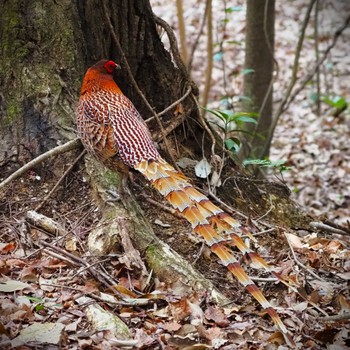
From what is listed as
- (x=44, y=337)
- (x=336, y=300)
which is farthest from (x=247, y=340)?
(x=44, y=337)

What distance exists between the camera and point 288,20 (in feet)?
49.2

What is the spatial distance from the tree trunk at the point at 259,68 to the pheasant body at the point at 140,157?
11.7ft

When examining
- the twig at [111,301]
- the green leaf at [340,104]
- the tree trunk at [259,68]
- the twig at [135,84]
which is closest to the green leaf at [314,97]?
the green leaf at [340,104]

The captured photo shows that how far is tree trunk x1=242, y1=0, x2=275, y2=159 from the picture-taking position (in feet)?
26.3

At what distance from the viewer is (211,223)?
11.9 ft

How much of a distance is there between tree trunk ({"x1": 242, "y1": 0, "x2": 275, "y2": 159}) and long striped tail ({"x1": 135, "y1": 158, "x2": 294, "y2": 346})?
4.16 m

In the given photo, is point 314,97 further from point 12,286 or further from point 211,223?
point 12,286

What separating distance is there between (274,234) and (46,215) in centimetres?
180

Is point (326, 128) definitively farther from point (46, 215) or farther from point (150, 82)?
point (46, 215)

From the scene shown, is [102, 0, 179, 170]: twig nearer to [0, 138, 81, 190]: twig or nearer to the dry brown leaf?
[0, 138, 81, 190]: twig

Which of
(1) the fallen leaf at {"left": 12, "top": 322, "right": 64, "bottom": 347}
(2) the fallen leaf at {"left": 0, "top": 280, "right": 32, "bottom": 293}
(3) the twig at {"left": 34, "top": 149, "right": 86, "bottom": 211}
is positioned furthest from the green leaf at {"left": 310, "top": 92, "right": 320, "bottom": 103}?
(1) the fallen leaf at {"left": 12, "top": 322, "right": 64, "bottom": 347}

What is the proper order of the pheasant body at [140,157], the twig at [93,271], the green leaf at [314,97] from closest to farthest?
the pheasant body at [140,157] < the twig at [93,271] < the green leaf at [314,97]

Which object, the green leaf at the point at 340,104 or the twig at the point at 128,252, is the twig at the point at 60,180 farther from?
the green leaf at the point at 340,104

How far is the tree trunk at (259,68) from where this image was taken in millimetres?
8016
